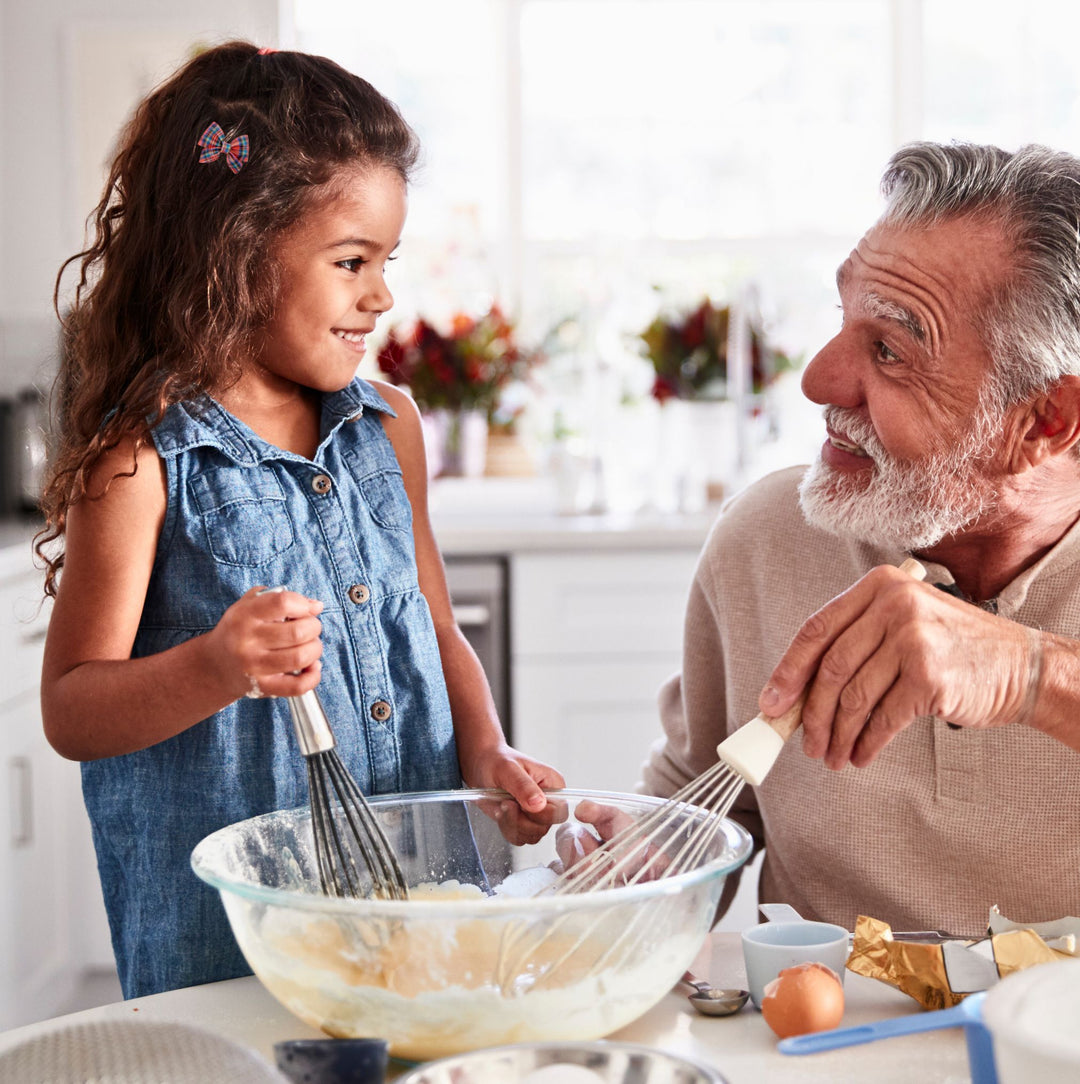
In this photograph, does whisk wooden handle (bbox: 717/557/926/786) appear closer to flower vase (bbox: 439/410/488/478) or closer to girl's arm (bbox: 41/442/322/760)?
girl's arm (bbox: 41/442/322/760)

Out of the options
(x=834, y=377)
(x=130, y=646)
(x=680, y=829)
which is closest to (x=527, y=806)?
(x=680, y=829)

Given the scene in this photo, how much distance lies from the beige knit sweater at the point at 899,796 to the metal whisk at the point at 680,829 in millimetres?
325

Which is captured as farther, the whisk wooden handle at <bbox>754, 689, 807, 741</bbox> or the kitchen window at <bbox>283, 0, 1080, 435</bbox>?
the kitchen window at <bbox>283, 0, 1080, 435</bbox>

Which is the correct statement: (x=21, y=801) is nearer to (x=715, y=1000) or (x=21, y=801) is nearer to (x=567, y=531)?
(x=567, y=531)

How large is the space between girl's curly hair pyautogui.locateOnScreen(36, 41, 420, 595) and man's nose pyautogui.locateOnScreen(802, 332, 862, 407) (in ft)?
1.40

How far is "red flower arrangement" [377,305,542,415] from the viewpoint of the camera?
300cm

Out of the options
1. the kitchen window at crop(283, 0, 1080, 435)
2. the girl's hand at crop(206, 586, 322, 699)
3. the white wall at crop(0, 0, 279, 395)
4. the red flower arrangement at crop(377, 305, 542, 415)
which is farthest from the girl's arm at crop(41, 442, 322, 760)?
the kitchen window at crop(283, 0, 1080, 435)

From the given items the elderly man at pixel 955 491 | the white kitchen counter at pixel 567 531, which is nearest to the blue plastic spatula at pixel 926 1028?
the elderly man at pixel 955 491

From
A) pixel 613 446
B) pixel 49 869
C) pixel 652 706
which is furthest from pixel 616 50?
pixel 49 869

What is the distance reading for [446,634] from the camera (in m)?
1.29

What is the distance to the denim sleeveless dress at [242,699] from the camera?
1075 mm

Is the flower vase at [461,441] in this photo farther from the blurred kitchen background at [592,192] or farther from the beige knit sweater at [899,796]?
the beige knit sweater at [899,796]

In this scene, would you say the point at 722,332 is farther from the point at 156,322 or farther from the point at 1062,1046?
the point at 1062,1046

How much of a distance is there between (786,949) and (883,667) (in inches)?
7.6
